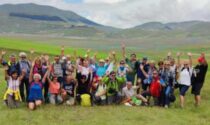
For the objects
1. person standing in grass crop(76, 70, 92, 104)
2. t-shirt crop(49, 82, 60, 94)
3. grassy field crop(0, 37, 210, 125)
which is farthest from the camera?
person standing in grass crop(76, 70, 92, 104)

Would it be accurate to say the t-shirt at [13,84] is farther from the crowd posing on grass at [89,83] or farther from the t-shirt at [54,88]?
the t-shirt at [54,88]

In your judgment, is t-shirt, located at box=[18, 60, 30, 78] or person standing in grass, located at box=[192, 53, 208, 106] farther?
person standing in grass, located at box=[192, 53, 208, 106]

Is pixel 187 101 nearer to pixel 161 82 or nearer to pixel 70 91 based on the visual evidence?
pixel 161 82

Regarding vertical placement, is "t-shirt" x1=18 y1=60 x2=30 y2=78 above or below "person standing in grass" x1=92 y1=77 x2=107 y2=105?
above

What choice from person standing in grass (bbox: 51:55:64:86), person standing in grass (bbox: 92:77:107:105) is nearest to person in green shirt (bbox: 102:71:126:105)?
person standing in grass (bbox: 92:77:107:105)

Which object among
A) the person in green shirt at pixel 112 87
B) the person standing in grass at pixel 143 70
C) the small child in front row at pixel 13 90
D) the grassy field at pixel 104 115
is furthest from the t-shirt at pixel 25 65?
the person standing in grass at pixel 143 70

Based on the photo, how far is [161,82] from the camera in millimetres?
18000

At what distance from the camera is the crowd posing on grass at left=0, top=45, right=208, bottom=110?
677 inches

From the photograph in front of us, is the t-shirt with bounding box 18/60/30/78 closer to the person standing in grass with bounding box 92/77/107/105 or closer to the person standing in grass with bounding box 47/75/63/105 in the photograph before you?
the person standing in grass with bounding box 47/75/63/105

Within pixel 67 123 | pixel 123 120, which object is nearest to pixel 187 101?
pixel 123 120

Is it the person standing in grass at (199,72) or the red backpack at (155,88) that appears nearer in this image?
the person standing in grass at (199,72)

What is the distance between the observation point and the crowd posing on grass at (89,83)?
17203 mm

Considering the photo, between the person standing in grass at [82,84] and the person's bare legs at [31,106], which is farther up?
the person standing in grass at [82,84]

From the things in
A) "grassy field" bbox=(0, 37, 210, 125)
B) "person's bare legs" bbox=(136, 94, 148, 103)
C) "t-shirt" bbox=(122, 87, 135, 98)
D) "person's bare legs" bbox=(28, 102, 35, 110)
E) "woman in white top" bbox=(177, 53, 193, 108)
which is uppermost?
"woman in white top" bbox=(177, 53, 193, 108)
